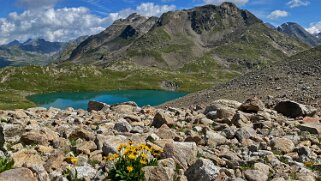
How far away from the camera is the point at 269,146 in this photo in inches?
737

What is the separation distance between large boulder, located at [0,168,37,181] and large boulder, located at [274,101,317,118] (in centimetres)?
2185

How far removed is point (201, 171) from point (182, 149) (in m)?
1.89

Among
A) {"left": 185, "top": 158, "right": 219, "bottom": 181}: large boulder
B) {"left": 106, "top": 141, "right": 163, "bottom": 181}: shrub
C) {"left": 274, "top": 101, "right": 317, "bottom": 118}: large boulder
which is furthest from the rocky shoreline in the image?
{"left": 274, "top": 101, "right": 317, "bottom": 118}: large boulder

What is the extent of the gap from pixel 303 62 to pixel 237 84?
10768mm

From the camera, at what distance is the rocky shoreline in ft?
43.9

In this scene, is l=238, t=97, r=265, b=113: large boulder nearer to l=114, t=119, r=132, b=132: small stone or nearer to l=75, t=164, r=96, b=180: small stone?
l=114, t=119, r=132, b=132: small stone

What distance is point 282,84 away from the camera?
58.8 m

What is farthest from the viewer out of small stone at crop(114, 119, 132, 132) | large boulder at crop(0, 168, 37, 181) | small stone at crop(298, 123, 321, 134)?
small stone at crop(298, 123, 321, 134)

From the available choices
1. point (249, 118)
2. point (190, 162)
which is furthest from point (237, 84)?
point (190, 162)

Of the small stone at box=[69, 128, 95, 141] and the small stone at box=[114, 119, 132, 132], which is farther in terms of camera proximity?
the small stone at box=[114, 119, 132, 132]

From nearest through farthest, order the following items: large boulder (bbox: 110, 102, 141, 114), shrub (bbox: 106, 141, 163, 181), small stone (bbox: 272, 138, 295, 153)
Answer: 1. shrub (bbox: 106, 141, 163, 181)
2. small stone (bbox: 272, 138, 295, 153)
3. large boulder (bbox: 110, 102, 141, 114)

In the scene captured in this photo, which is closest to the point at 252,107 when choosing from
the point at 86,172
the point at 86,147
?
the point at 86,147

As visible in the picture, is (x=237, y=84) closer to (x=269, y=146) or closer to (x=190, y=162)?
(x=269, y=146)

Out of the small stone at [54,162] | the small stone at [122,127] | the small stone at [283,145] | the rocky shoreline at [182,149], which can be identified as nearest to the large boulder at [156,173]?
the rocky shoreline at [182,149]
